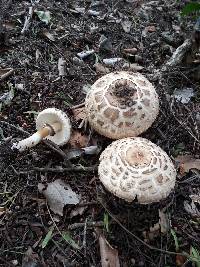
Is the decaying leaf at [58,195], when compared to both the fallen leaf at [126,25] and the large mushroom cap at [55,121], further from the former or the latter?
the fallen leaf at [126,25]

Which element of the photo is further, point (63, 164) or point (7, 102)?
point (7, 102)

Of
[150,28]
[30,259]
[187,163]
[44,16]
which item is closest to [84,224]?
[30,259]

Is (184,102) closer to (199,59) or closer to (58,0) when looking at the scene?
(199,59)

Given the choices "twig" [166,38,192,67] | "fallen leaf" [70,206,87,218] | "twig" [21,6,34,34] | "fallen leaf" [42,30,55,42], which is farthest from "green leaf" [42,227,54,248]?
"twig" [21,6,34,34]

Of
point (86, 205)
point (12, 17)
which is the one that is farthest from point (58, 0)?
point (86, 205)

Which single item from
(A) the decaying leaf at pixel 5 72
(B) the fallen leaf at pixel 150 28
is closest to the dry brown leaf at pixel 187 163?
(A) the decaying leaf at pixel 5 72

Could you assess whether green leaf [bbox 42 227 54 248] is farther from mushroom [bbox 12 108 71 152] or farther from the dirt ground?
mushroom [bbox 12 108 71 152]
